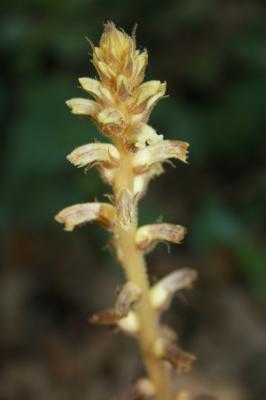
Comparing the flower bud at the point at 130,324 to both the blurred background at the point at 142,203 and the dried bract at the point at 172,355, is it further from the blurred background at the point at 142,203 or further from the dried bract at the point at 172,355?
the blurred background at the point at 142,203

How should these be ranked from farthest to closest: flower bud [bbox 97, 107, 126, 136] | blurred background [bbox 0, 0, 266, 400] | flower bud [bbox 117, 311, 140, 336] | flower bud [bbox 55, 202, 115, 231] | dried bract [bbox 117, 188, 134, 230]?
blurred background [bbox 0, 0, 266, 400] < flower bud [bbox 117, 311, 140, 336] < flower bud [bbox 55, 202, 115, 231] < dried bract [bbox 117, 188, 134, 230] < flower bud [bbox 97, 107, 126, 136]

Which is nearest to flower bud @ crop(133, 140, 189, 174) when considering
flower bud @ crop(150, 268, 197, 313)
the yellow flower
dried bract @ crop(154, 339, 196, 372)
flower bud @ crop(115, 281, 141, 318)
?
the yellow flower

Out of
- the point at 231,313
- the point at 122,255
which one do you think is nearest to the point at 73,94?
the point at 231,313

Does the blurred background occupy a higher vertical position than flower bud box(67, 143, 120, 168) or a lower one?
higher

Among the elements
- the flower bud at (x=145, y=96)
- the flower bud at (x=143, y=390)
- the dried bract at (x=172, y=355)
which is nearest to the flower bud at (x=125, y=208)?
the flower bud at (x=145, y=96)

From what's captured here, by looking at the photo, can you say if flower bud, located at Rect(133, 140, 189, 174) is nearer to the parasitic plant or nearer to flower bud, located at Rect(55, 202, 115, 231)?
the parasitic plant

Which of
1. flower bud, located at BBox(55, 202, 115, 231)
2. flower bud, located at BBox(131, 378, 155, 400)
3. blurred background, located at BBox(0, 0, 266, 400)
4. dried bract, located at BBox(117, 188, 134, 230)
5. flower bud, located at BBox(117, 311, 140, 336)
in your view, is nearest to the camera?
dried bract, located at BBox(117, 188, 134, 230)

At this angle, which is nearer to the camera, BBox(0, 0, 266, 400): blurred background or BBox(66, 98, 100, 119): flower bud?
BBox(66, 98, 100, 119): flower bud
